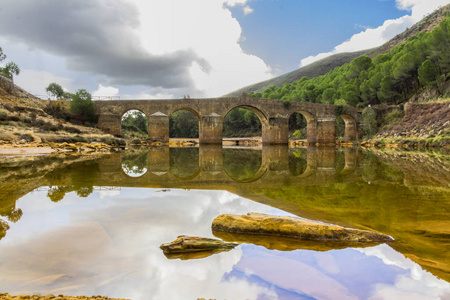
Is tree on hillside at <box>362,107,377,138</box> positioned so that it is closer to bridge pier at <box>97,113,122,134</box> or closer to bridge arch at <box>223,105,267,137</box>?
bridge pier at <box>97,113,122,134</box>

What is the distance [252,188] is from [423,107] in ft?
84.1

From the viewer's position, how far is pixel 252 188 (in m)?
5.15

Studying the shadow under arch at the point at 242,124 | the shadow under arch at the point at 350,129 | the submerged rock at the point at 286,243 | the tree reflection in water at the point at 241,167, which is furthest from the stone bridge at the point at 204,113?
the shadow under arch at the point at 242,124

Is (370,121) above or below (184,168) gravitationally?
above

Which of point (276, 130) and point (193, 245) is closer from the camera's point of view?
point (193, 245)

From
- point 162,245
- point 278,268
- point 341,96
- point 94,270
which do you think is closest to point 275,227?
point 278,268

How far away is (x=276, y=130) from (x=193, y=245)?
1009 inches

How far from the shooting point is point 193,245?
2.32 metres

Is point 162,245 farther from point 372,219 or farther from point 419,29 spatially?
point 419,29

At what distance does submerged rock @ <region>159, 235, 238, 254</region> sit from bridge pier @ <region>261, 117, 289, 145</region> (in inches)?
995

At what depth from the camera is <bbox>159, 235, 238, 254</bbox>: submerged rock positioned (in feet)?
7.48

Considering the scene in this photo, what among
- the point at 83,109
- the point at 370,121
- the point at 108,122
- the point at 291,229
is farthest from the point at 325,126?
the point at 291,229

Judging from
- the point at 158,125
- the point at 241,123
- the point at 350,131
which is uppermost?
the point at 241,123

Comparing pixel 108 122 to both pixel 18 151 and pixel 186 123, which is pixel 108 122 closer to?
pixel 18 151
